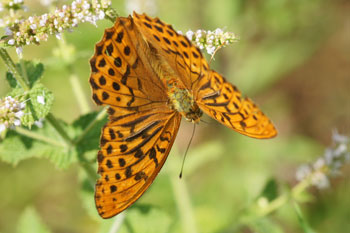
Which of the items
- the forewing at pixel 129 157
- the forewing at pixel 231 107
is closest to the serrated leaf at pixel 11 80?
the forewing at pixel 129 157

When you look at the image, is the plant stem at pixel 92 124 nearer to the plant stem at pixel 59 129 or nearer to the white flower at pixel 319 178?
the plant stem at pixel 59 129

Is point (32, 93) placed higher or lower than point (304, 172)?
higher

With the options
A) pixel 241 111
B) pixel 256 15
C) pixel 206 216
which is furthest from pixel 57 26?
pixel 256 15

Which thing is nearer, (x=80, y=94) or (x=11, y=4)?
(x=11, y=4)

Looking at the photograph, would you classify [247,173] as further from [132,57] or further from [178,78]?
[132,57]

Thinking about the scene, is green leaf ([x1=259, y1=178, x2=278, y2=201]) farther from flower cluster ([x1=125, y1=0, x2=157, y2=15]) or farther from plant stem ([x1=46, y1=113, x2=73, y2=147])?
flower cluster ([x1=125, y1=0, x2=157, y2=15])

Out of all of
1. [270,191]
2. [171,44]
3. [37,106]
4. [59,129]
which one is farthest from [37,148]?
[270,191]

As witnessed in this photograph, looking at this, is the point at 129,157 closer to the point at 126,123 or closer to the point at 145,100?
the point at 126,123
